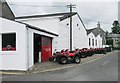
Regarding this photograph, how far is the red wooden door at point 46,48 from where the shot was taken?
26.1 m

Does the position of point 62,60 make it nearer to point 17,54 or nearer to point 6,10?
point 17,54

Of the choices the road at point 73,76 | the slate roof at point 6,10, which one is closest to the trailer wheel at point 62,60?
the road at point 73,76

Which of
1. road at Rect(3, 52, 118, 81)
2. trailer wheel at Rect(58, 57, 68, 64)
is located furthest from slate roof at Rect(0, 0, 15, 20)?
road at Rect(3, 52, 118, 81)

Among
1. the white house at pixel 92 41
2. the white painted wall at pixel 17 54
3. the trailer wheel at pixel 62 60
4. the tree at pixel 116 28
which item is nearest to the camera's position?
the white painted wall at pixel 17 54

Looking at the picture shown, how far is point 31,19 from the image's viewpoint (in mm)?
36969

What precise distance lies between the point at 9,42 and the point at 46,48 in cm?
802

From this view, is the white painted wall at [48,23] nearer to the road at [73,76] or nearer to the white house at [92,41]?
the road at [73,76]

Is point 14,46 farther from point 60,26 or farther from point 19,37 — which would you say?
point 60,26

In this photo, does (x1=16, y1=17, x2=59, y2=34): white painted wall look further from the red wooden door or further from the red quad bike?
the red quad bike

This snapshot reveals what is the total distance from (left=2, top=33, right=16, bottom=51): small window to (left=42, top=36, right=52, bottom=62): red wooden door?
22.3ft

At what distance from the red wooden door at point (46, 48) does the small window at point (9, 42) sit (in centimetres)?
681

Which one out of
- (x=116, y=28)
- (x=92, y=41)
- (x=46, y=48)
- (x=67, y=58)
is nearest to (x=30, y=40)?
(x=67, y=58)

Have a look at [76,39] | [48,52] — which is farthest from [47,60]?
[76,39]

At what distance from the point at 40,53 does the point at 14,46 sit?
6409mm
